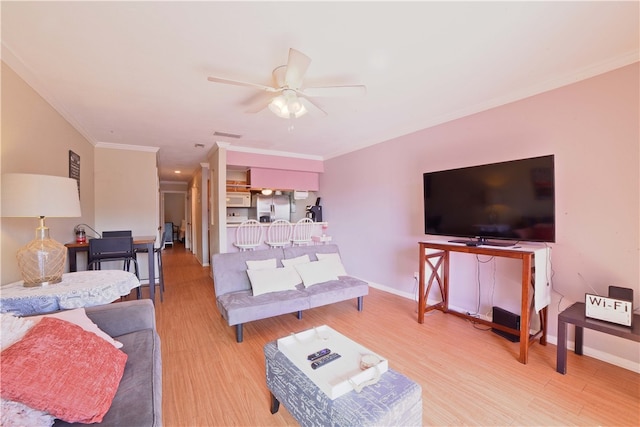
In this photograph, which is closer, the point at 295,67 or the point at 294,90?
the point at 295,67

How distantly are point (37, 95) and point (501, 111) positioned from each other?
4.54 m

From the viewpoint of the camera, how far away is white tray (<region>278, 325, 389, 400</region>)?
1.22 metres

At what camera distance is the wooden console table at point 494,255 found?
85.1 inches

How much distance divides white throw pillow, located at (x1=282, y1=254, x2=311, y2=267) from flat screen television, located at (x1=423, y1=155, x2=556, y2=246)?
1527 mm

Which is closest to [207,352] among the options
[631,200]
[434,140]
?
[434,140]

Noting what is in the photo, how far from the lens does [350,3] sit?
148 centimetres

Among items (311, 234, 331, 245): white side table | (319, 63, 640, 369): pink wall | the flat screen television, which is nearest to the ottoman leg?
(319, 63, 640, 369): pink wall

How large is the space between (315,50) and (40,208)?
85.7 inches

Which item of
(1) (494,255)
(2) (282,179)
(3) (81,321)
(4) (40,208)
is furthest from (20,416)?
(2) (282,179)

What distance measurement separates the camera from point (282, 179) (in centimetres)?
520

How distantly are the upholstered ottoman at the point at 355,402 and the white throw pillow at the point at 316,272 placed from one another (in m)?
1.56

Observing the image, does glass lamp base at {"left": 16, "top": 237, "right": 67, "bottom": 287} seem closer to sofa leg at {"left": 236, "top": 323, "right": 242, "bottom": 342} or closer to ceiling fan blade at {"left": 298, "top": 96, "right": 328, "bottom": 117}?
sofa leg at {"left": 236, "top": 323, "right": 242, "bottom": 342}

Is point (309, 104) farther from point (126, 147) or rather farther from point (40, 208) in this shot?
point (126, 147)

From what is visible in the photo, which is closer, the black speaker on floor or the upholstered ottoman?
the upholstered ottoman
